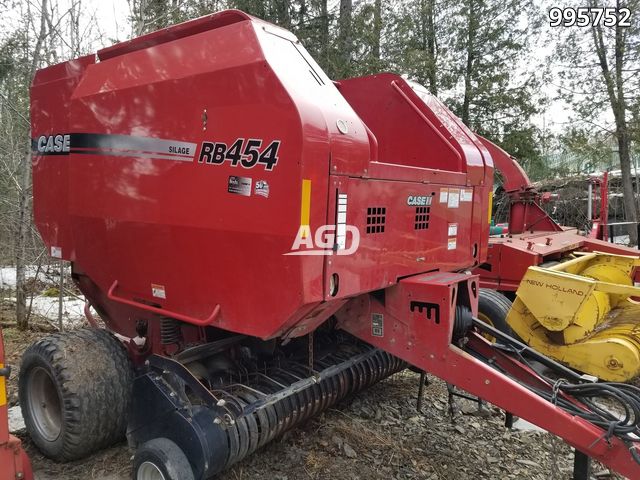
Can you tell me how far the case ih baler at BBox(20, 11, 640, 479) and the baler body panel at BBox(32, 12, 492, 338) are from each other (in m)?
0.01

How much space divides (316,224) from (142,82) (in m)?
1.42

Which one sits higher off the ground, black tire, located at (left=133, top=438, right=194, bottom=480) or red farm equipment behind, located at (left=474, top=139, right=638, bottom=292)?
red farm equipment behind, located at (left=474, top=139, right=638, bottom=292)

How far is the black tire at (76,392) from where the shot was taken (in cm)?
287

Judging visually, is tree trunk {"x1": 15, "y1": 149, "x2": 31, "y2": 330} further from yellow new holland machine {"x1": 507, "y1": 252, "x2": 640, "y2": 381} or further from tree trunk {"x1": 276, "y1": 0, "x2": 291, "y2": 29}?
tree trunk {"x1": 276, "y1": 0, "x2": 291, "y2": 29}

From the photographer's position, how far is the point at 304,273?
85.6 inches

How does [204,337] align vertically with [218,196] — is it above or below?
below

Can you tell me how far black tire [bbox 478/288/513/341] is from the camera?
16.8 ft

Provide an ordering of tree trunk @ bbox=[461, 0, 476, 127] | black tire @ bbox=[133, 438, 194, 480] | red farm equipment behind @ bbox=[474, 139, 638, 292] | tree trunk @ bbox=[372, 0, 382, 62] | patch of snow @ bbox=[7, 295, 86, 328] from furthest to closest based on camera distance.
Result: tree trunk @ bbox=[461, 0, 476, 127], tree trunk @ bbox=[372, 0, 382, 62], patch of snow @ bbox=[7, 295, 86, 328], red farm equipment behind @ bbox=[474, 139, 638, 292], black tire @ bbox=[133, 438, 194, 480]

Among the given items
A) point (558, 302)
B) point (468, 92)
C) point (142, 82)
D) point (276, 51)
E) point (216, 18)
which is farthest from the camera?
point (468, 92)

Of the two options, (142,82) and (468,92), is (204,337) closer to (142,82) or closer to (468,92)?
(142,82)

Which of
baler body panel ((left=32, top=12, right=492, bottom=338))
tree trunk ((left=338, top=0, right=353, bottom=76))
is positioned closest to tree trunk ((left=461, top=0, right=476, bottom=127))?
tree trunk ((left=338, top=0, right=353, bottom=76))

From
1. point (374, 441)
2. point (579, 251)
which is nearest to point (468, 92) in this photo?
point (579, 251)

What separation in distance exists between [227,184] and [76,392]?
1586mm

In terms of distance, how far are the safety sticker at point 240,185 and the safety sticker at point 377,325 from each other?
1065mm
